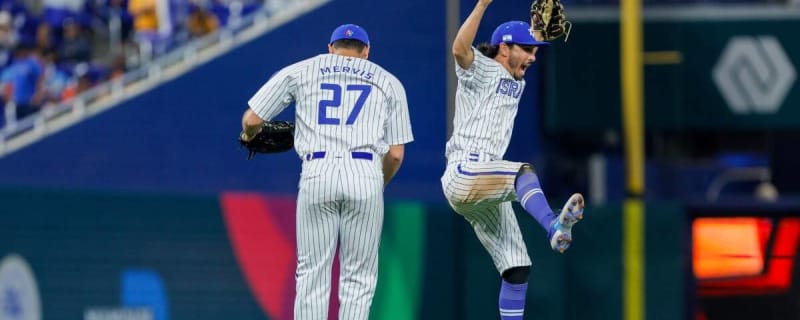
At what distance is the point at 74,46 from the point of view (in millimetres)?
14820

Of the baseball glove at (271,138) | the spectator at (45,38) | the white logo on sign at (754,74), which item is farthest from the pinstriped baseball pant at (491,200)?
the spectator at (45,38)

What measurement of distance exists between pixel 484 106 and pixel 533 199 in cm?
55

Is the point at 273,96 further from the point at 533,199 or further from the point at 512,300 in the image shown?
the point at 512,300

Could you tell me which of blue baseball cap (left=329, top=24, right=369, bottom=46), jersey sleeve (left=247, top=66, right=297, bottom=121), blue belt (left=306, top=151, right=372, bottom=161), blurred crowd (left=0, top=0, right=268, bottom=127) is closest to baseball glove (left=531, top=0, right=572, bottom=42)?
blue baseball cap (left=329, top=24, right=369, bottom=46)

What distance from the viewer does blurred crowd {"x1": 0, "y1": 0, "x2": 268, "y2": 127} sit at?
14031 millimetres

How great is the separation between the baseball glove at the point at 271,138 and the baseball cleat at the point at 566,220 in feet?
4.76

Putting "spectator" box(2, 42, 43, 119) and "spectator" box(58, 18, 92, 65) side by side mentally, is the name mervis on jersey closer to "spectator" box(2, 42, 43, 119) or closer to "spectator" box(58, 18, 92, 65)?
"spectator" box(2, 42, 43, 119)

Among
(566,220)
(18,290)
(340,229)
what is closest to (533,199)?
(566,220)

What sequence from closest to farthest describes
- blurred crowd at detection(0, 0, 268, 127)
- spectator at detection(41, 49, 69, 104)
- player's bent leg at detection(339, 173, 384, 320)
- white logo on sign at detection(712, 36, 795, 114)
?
player's bent leg at detection(339, 173, 384, 320), white logo on sign at detection(712, 36, 795, 114), blurred crowd at detection(0, 0, 268, 127), spectator at detection(41, 49, 69, 104)

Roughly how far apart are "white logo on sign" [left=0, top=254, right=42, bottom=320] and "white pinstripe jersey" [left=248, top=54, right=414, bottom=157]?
407 centimetres

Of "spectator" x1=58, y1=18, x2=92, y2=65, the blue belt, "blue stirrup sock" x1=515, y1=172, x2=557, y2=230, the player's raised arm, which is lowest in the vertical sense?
"blue stirrup sock" x1=515, y1=172, x2=557, y2=230

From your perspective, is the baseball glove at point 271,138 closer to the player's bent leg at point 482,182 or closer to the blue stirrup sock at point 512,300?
the player's bent leg at point 482,182

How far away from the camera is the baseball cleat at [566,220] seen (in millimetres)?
6113

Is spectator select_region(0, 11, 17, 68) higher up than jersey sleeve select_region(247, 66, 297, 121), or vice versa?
spectator select_region(0, 11, 17, 68)
